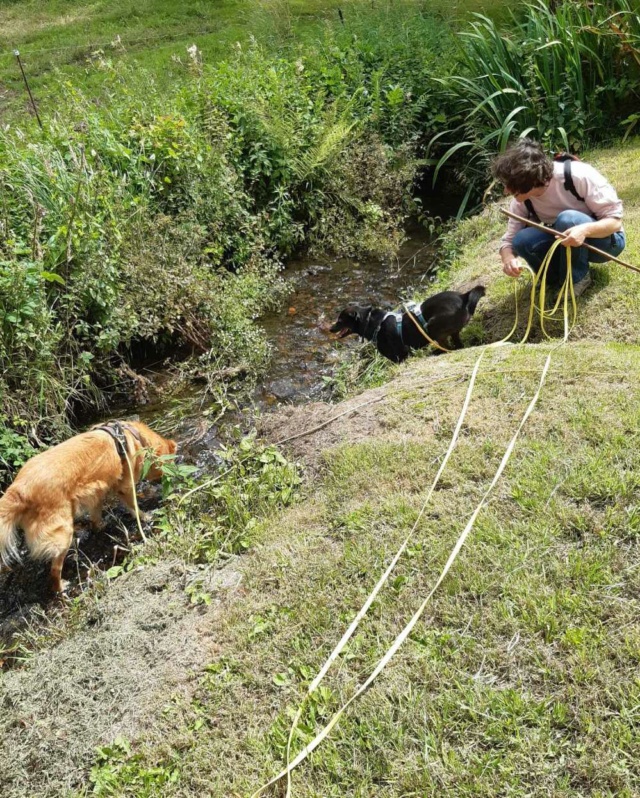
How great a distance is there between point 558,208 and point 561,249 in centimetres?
27

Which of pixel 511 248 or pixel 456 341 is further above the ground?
pixel 511 248

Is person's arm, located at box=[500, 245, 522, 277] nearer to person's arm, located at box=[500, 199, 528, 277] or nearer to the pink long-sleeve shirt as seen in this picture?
person's arm, located at box=[500, 199, 528, 277]

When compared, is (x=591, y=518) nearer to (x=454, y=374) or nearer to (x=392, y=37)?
(x=454, y=374)

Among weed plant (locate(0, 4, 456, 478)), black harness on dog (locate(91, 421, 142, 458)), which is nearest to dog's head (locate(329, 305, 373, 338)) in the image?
weed plant (locate(0, 4, 456, 478))

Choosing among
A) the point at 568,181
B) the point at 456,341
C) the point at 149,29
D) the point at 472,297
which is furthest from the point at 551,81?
the point at 149,29

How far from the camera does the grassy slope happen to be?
1.95 m

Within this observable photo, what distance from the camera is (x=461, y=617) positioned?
233cm

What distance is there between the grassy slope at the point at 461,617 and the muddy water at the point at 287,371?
1351 mm

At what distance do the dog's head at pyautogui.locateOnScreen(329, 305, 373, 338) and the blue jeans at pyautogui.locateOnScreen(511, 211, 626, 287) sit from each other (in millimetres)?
1333

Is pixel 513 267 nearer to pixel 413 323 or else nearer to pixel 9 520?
pixel 413 323

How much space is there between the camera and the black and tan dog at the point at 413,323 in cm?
454

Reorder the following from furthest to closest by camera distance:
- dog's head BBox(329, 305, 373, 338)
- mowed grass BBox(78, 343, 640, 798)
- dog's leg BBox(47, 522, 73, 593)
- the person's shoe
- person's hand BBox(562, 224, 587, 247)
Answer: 1. dog's head BBox(329, 305, 373, 338)
2. the person's shoe
3. person's hand BBox(562, 224, 587, 247)
4. dog's leg BBox(47, 522, 73, 593)
5. mowed grass BBox(78, 343, 640, 798)

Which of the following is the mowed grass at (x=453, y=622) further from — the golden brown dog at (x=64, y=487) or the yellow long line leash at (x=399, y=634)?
the golden brown dog at (x=64, y=487)

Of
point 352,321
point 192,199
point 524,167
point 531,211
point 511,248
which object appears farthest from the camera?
point 192,199
